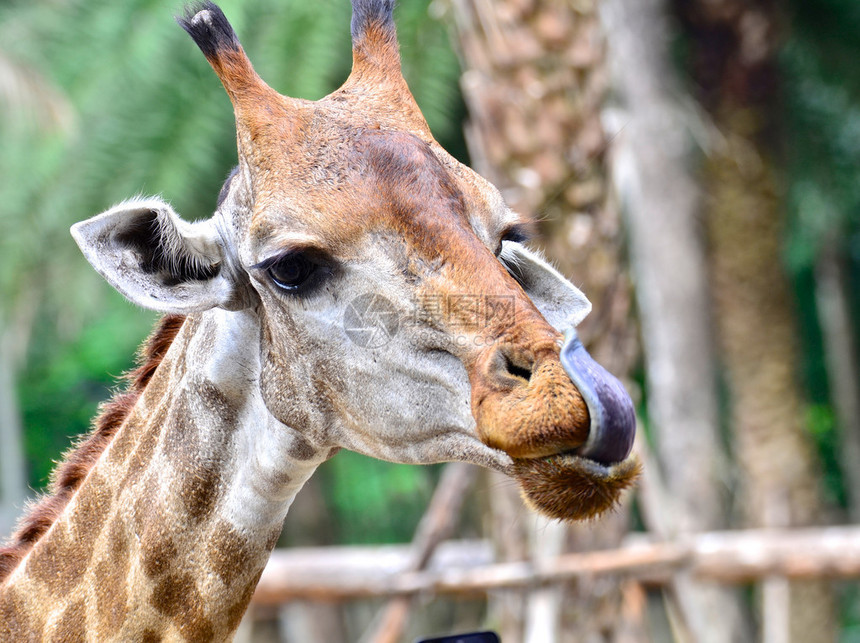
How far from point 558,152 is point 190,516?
Result: 360 cm

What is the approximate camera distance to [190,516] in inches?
91.6

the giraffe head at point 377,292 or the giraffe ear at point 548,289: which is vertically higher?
the giraffe head at point 377,292

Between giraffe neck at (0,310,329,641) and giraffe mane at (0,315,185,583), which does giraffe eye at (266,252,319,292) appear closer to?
giraffe neck at (0,310,329,641)

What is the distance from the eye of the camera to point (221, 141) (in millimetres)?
10203

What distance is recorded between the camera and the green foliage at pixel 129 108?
29.3 ft

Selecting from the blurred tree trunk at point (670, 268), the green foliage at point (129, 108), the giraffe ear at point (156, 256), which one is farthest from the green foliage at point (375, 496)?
the giraffe ear at point (156, 256)

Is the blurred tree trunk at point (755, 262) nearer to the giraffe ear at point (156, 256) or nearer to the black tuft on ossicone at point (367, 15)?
the black tuft on ossicone at point (367, 15)

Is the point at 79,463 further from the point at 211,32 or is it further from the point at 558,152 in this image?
the point at 558,152

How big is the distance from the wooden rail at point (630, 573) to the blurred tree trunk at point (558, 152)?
29.9 inches

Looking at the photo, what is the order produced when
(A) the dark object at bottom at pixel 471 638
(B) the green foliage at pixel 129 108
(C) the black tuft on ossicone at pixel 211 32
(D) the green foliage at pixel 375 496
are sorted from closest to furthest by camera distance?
(C) the black tuft on ossicone at pixel 211 32
(A) the dark object at bottom at pixel 471 638
(B) the green foliage at pixel 129 108
(D) the green foliage at pixel 375 496

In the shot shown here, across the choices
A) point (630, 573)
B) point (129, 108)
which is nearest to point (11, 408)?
point (129, 108)

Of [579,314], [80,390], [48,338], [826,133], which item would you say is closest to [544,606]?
[579,314]

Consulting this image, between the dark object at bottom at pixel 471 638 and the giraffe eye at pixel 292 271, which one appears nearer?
the giraffe eye at pixel 292 271

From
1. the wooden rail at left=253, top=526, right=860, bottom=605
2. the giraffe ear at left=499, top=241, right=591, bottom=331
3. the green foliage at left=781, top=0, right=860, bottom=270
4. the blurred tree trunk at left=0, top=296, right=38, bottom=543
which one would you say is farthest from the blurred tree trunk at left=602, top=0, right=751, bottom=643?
the blurred tree trunk at left=0, top=296, right=38, bottom=543
